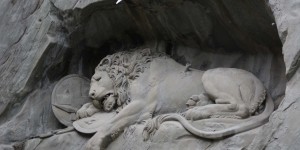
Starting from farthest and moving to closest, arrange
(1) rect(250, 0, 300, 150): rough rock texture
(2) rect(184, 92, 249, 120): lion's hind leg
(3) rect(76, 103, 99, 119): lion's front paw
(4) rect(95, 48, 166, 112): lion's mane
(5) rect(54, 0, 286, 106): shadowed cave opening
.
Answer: (3) rect(76, 103, 99, 119): lion's front paw, (4) rect(95, 48, 166, 112): lion's mane, (5) rect(54, 0, 286, 106): shadowed cave opening, (2) rect(184, 92, 249, 120): lion's hind leg, (1) rect(250, 0, 300, 150): rough rock texture

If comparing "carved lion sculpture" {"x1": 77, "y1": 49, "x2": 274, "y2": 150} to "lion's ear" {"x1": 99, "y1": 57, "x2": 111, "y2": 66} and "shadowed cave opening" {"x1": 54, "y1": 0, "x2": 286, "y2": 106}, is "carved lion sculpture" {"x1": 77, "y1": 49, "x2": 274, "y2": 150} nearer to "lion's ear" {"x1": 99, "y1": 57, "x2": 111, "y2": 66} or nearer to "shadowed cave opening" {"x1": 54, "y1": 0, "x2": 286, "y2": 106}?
"lion's ear" {"x1": 99, "y1": 57, "x2": 111, "y2": 66}

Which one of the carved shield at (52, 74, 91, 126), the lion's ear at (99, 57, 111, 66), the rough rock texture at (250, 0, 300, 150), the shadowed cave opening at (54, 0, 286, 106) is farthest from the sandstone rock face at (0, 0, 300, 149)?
the lion's ear at (99, 57, 111, 66)

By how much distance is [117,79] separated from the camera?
17.2 feet

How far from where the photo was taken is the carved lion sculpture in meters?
4.59

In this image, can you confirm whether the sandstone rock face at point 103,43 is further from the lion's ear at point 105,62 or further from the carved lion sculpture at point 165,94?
the lion's ear at point 105,62

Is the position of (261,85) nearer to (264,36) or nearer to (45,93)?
(264,36)

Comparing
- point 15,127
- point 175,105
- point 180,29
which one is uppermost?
point 180,29

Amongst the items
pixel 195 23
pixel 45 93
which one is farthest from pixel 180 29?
pixel 45 93

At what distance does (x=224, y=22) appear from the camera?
4965mm

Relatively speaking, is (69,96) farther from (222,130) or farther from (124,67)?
(222,130)

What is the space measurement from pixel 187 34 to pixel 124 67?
1.85ft

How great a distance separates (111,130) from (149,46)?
2.96 ft

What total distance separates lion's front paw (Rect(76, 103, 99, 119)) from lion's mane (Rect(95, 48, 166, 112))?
0.89 ft

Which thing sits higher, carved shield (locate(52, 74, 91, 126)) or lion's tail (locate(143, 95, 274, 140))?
lion's tail (locate(143, 95, 274, 140))
